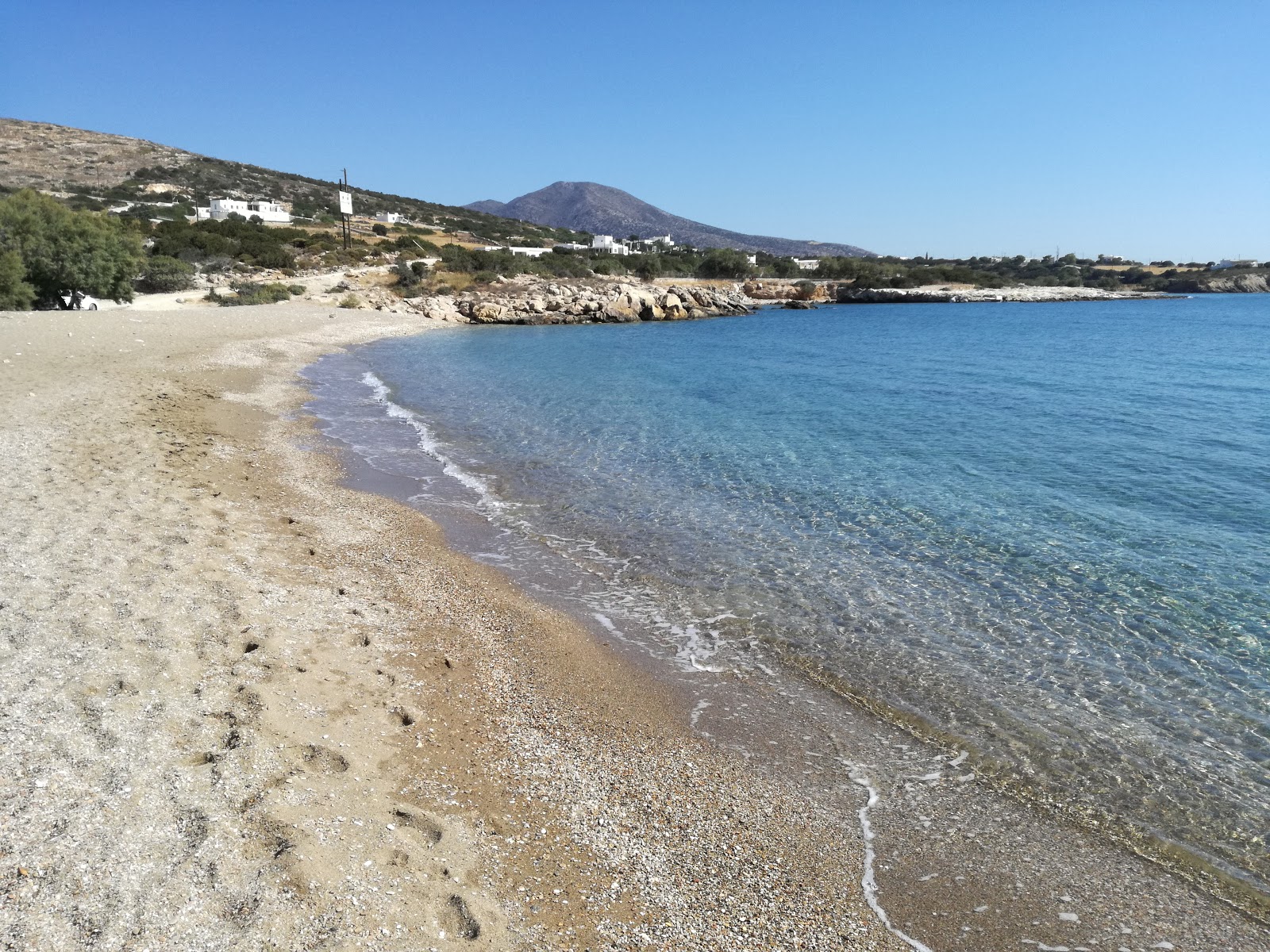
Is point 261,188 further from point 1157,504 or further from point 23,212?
point 1157,504

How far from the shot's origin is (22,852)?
3.46 meters

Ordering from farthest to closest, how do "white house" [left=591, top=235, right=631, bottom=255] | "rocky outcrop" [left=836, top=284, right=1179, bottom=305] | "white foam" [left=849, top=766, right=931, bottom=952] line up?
"white house" [left=591, top=235, right=631, bottom=255], "rocky outcrop" [left=836, top=284, right=1179, bottom=305], "white foam" [left=849, top=766, right=931, bottom=952]

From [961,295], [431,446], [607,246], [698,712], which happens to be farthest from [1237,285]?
[698,712]

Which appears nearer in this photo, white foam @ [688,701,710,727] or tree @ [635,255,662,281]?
white foam @ [688,701,710,727]

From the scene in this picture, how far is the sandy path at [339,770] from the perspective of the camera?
3.51 meters

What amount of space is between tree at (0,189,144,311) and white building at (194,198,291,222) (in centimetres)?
3886

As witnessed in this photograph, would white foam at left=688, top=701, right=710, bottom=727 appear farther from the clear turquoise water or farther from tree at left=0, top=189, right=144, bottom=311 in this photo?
tree at left=0, top=189, right=144, bottom=311

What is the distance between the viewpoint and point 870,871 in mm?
4297

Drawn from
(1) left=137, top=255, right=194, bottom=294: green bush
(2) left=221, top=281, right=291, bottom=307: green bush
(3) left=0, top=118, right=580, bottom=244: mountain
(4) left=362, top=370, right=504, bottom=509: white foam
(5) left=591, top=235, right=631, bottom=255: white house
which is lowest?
(4) left=362, top=370, right=504, bottom=509: white foam

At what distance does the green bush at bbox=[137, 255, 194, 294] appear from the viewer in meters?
38.4

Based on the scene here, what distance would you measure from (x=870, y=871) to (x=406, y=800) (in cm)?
271

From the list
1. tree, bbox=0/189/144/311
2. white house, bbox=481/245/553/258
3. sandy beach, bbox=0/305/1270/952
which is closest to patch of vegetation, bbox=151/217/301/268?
tree, bbox=0/189/144/311

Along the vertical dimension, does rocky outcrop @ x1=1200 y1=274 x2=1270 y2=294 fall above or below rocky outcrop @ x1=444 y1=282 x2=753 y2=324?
above

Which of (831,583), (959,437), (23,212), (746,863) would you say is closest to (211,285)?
(23,212)
